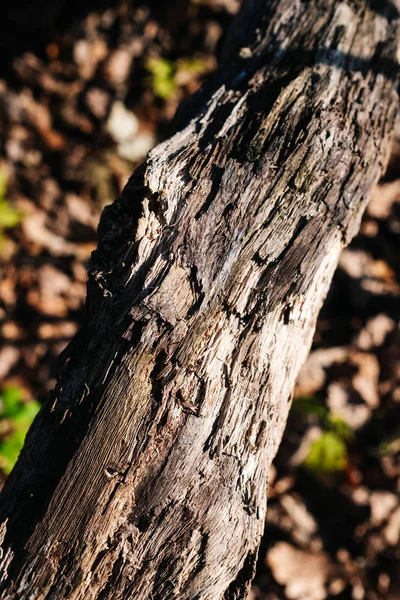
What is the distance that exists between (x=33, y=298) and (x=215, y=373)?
288 centimetres

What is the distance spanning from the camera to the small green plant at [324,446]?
3.49 metres

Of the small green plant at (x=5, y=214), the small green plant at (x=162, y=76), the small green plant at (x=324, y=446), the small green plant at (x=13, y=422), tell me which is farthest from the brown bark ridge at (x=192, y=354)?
the small green plant at (x=162, y=76)

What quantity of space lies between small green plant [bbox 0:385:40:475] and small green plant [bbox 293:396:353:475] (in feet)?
5.81

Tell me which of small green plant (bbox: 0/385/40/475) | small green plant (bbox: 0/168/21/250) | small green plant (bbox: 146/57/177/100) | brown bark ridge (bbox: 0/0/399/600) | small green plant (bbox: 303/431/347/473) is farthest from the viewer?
small green plant (bbox: 146/57/177/100)

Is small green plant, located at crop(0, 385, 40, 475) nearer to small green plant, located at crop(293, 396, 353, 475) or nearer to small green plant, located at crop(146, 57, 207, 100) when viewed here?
small green plant, located at crop(293, 396, 353, 475)

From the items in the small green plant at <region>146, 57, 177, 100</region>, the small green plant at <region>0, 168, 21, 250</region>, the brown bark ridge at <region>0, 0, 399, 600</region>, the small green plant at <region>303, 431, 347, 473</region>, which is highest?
the small green plant at <region>146, 57, 177, 100</region>

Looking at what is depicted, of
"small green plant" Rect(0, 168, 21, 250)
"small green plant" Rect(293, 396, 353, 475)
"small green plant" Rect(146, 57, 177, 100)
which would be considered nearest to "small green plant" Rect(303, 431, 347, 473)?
"small green plant" Rect(293, 396, 353, 475)

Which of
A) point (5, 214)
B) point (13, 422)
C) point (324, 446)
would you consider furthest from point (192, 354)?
point (5, 214)

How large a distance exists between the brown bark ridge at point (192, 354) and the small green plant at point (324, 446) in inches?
74.5

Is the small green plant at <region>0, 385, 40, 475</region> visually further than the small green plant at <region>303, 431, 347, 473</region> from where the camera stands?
No

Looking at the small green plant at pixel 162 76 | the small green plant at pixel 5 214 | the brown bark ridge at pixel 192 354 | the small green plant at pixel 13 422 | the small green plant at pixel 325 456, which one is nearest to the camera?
the brown bark ridge at pixel 192 354

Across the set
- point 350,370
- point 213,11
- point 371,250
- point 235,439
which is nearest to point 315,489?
point 350,370

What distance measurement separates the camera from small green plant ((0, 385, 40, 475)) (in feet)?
9.69

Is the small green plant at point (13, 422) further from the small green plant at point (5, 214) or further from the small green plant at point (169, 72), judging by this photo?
the small green plant at point (169, 72)
